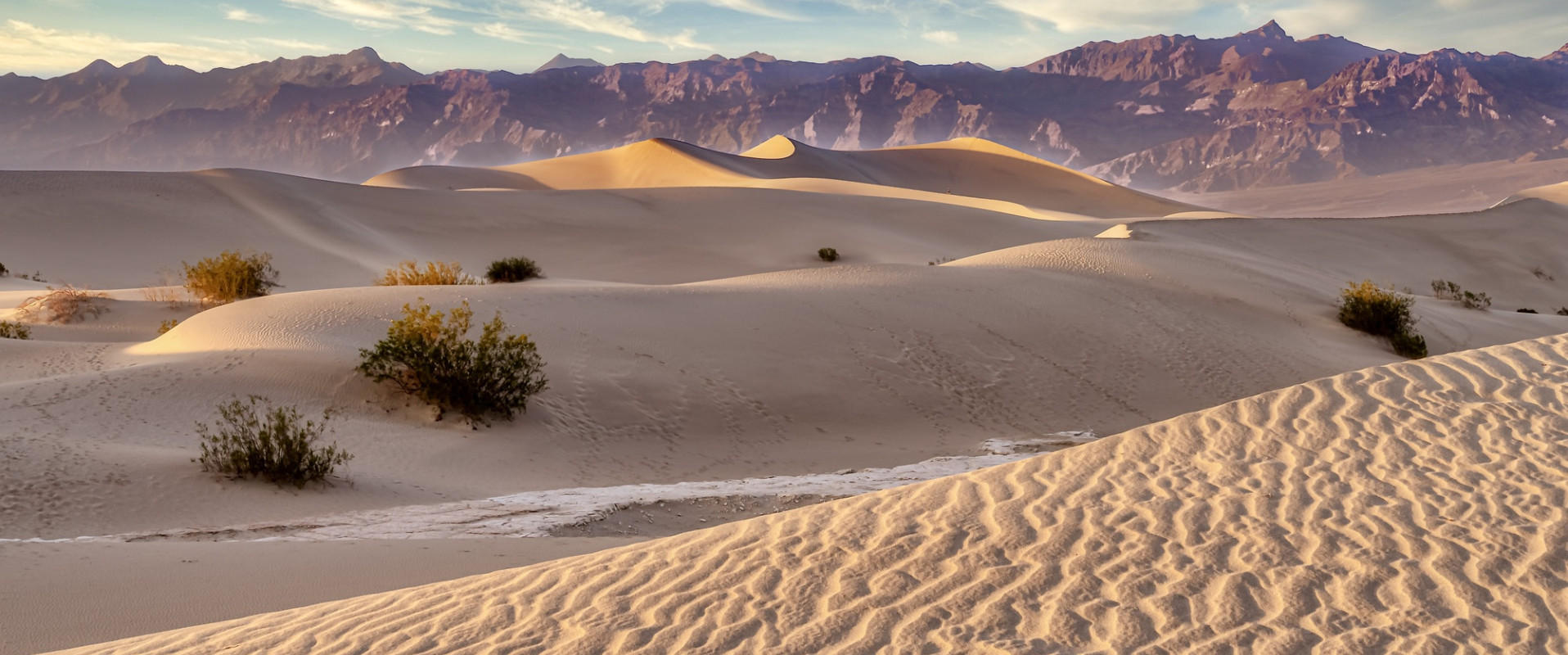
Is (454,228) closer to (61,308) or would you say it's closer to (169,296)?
(169,296)

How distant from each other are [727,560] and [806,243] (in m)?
34.4

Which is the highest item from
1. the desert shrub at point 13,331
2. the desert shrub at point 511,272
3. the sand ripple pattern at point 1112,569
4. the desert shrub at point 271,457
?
the sand ripple pattern at point 1112,569

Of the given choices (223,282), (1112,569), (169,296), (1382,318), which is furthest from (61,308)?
(1382,318)

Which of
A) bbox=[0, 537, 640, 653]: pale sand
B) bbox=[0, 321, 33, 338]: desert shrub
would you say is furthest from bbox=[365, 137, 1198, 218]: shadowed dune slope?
bbox=[0, 537, 640, 653]: pale sand

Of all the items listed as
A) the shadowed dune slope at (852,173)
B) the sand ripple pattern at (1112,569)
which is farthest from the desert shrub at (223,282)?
the shadowed dune slope at (852,173)

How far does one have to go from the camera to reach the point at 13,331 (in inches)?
677

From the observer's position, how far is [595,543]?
7.66 metres

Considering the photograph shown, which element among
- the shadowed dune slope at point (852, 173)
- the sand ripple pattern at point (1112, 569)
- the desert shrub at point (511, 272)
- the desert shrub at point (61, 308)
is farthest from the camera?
the shadowed dune slope at point (852, 173)

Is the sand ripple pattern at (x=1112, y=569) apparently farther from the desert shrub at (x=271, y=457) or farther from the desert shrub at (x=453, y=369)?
the desert shrub at (x=453, y=369)

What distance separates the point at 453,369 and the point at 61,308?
10613 millimetres

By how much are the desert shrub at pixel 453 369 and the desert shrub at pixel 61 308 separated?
373 inches

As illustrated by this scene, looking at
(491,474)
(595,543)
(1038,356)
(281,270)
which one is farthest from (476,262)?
(595,543)

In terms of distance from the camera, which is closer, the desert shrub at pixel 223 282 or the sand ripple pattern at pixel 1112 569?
the sand ripple pattern at pixel 1112 569

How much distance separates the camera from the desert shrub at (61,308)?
18.8m
